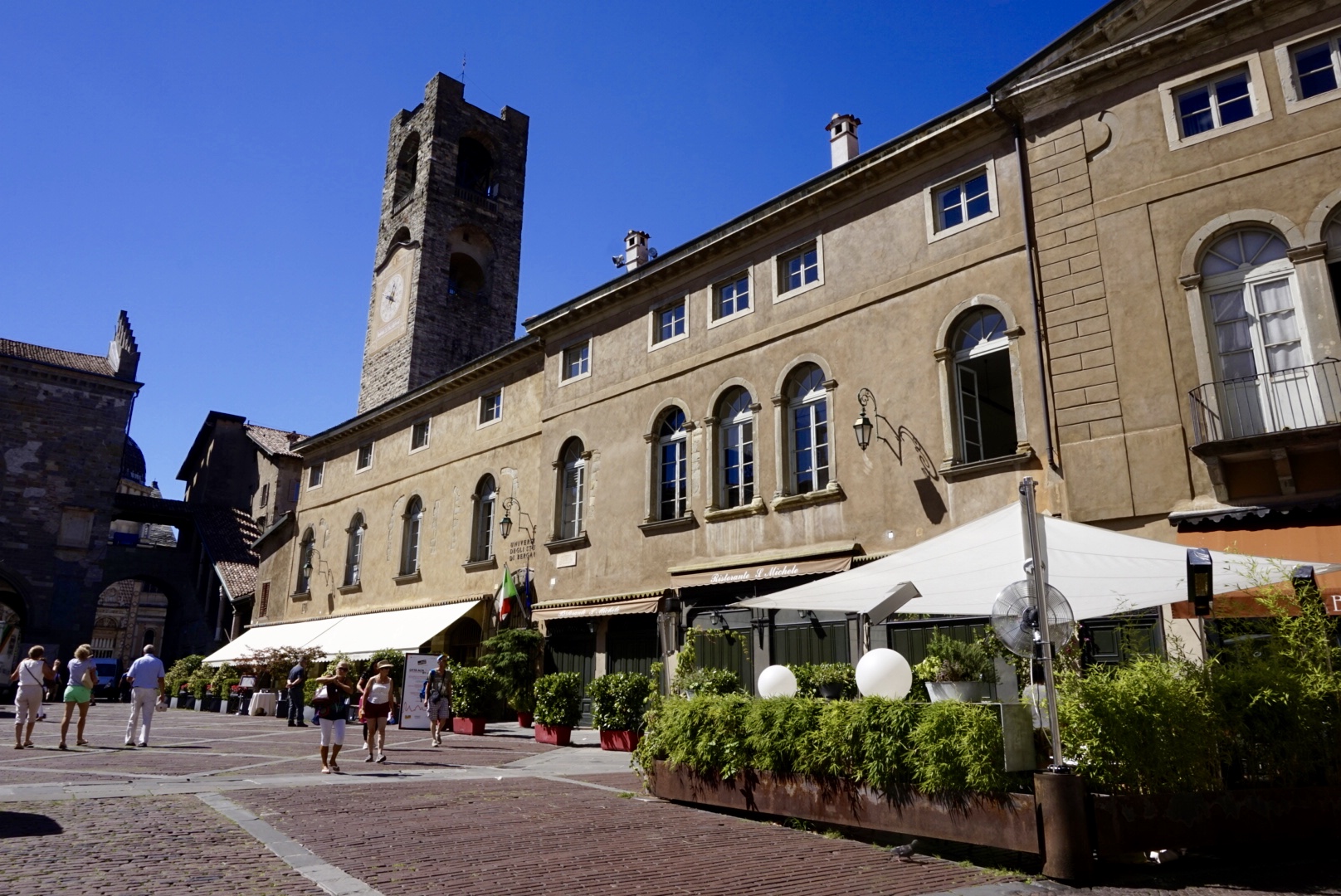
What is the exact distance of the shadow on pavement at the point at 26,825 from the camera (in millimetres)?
6699

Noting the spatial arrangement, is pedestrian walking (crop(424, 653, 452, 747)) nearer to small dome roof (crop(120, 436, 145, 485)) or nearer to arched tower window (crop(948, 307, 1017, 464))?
arched tower window (crop(948, 307, 1017, 464))

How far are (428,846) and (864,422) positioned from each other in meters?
10.00

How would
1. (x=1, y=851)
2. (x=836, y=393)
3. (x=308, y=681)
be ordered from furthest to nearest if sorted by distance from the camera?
(x=308, y=681), (x=836, y=393), (x=1, y=851)

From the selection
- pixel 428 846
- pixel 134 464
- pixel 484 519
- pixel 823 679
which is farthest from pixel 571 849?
pixel 134 464

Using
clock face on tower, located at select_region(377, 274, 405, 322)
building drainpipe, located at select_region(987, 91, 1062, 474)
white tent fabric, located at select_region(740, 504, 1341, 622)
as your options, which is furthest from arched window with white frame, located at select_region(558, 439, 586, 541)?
clock face on tower, located at select_region(377, 274, 405, 322)

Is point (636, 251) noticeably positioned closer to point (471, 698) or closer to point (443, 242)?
point (471, 698)

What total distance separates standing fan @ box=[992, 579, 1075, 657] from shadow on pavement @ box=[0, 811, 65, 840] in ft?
23.8

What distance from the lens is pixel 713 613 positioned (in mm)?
17000

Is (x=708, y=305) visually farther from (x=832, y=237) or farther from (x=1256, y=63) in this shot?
(x=1256, y=63)

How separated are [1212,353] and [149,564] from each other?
4853 cm

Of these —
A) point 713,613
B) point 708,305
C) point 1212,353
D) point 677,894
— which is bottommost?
point 677,894

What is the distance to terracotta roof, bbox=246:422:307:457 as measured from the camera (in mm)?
45466

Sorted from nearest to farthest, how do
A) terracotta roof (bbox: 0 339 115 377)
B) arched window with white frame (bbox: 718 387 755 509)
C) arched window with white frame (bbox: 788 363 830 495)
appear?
arched window with white frame (bbox: 788 363 830 495), arched window with white frame (bbox: 718 387 755 509), terracotta roof (bbox: 0 339 115 377)

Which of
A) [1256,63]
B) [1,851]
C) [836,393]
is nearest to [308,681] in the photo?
[836,393]
